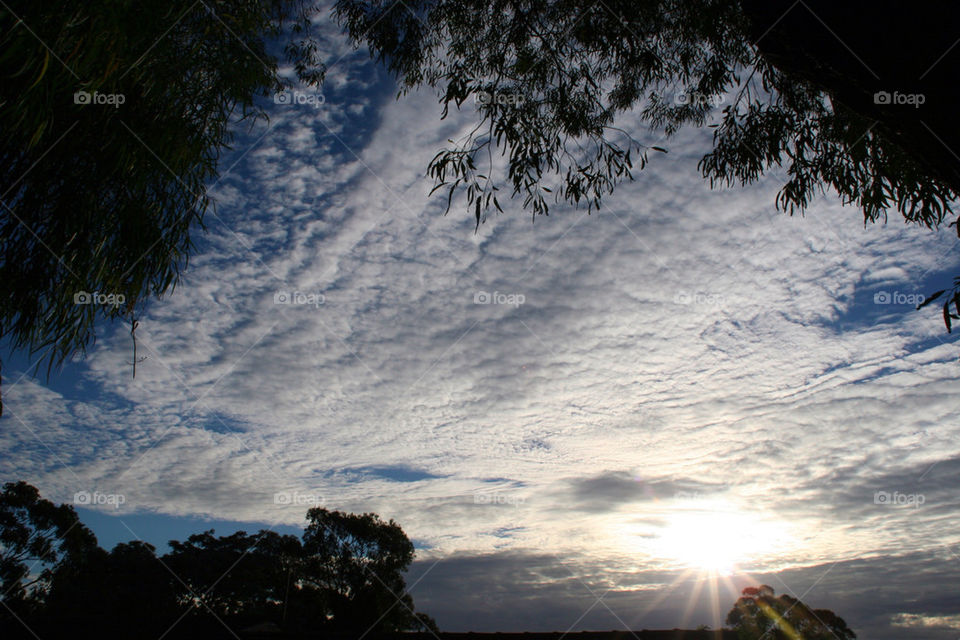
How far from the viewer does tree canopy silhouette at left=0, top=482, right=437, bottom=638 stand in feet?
42.9

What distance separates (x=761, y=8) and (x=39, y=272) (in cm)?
467

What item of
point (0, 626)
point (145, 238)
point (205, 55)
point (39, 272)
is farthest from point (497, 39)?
point (0, 626)

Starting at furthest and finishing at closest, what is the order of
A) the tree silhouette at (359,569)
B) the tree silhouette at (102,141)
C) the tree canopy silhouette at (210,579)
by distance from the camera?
1. the tree silhouette at (359,569)
2. the tree canopy silhouette at (210,579)
3. the tree silhouette at (102,141)

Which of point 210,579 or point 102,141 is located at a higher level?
point 102,141

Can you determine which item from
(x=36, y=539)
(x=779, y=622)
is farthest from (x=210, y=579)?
(x=779, y=622)

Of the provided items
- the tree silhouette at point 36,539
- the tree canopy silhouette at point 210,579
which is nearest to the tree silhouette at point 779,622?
the tree canopy silhouette at point 210,579

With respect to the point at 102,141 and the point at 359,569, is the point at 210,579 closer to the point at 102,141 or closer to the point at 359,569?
the point at 359,569

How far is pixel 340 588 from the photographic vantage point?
26.7 metres

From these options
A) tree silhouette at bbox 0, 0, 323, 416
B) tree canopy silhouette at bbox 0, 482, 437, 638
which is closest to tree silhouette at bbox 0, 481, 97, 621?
tree canopy silhouette at bbox 0, 482, 437, 638

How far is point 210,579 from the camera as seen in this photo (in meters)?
22.0

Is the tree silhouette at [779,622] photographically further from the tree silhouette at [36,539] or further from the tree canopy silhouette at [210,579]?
the tree silhouette at [36,539]

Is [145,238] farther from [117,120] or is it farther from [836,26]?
[836,26]

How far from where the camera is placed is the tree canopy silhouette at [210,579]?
1309 centimetres

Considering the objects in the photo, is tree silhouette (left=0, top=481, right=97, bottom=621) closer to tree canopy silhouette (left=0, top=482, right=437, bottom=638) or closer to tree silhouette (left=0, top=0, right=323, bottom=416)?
tree canopy silhouette (left=0, top=482, right=437, bottom=638)
